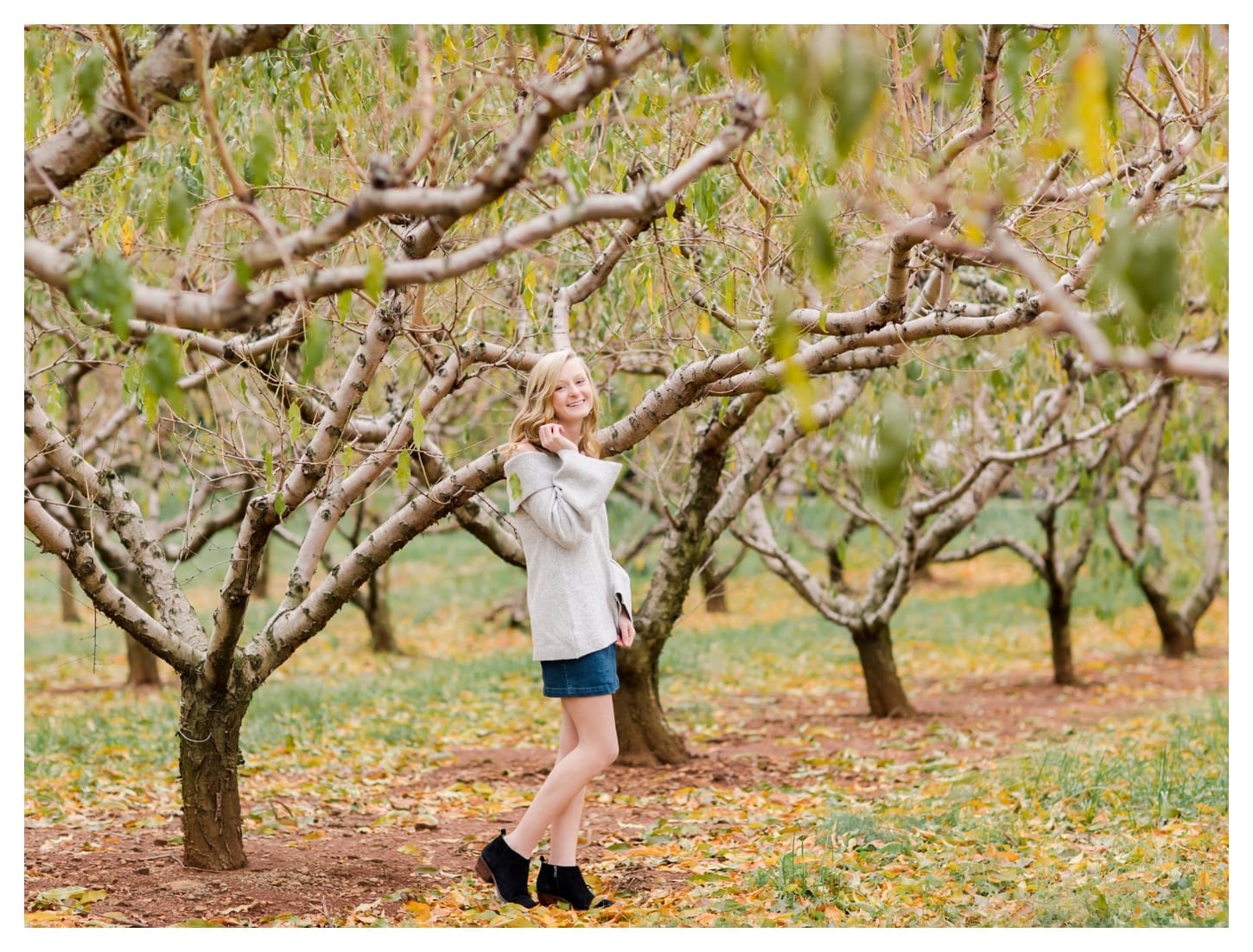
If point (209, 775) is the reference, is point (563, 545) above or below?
above

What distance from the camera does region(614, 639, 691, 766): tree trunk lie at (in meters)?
7.14

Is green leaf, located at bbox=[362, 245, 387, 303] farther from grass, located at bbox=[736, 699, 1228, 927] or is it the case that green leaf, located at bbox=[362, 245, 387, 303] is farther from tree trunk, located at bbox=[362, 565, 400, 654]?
tree trunk, located at bbox=[362, 565, 400, 654]

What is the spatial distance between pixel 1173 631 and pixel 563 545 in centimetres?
1016

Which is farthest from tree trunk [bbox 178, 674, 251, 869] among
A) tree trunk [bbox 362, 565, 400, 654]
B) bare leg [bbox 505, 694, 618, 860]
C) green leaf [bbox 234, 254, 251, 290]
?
tree trunk [bbox 362, 565, 400, 654]

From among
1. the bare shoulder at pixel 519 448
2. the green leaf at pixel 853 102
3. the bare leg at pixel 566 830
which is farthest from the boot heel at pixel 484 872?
the green leaf at pixel 853 102

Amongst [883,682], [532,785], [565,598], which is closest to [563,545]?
[565,598]

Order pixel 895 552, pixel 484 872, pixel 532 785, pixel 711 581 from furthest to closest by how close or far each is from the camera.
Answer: pixel 895 552 < pixel 711 581 < pixel 532 785 < pixel 484 872

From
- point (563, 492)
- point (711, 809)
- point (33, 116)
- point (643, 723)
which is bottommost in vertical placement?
point (711, 809)

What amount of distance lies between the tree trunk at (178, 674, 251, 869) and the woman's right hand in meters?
1.68

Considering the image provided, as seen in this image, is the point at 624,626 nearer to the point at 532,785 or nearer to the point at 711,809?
the point at 711,809

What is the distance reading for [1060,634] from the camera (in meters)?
10.7

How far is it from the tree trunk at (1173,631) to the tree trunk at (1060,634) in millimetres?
1857

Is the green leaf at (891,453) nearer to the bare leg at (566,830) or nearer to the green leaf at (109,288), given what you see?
the green leaf at (109,288)
